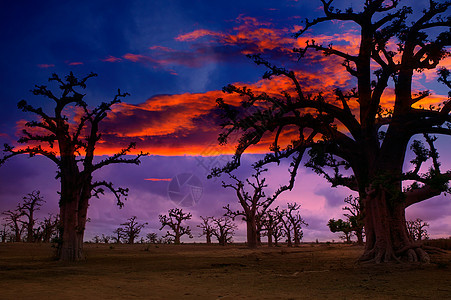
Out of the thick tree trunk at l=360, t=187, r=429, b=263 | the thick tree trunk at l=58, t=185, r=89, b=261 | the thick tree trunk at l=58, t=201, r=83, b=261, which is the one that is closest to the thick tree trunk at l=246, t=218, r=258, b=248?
the thick tree trunk at l=58, t=185, r=89, b=261

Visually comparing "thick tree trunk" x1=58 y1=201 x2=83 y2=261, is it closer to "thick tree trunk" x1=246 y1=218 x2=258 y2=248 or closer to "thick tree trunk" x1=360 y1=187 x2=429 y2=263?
"thick tree trunk" x1=360 y1=187 x2=429 y2=263

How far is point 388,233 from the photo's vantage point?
15.4 meters

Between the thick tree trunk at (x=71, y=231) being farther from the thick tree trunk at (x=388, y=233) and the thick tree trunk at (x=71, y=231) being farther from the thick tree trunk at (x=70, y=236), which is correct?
the thick tree trunk at (x=388, y=233)

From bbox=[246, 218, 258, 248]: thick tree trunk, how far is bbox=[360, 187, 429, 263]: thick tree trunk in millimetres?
26057

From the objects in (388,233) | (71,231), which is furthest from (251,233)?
(388,233)

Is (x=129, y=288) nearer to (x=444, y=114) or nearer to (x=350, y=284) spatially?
(x=350, y=284)

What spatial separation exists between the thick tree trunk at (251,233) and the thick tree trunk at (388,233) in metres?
26.1

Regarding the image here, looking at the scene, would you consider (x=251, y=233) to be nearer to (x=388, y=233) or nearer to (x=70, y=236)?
(x=70, y=236)

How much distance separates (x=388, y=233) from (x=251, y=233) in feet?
89.4

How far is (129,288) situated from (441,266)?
1151cm

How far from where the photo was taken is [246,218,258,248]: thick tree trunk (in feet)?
135

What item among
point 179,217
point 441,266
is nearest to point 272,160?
point 441,266

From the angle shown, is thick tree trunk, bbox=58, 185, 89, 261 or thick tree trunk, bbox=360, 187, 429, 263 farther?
thick tree trunk, bbox=58, 185, 89, 261

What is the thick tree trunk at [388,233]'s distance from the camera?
1505cm
